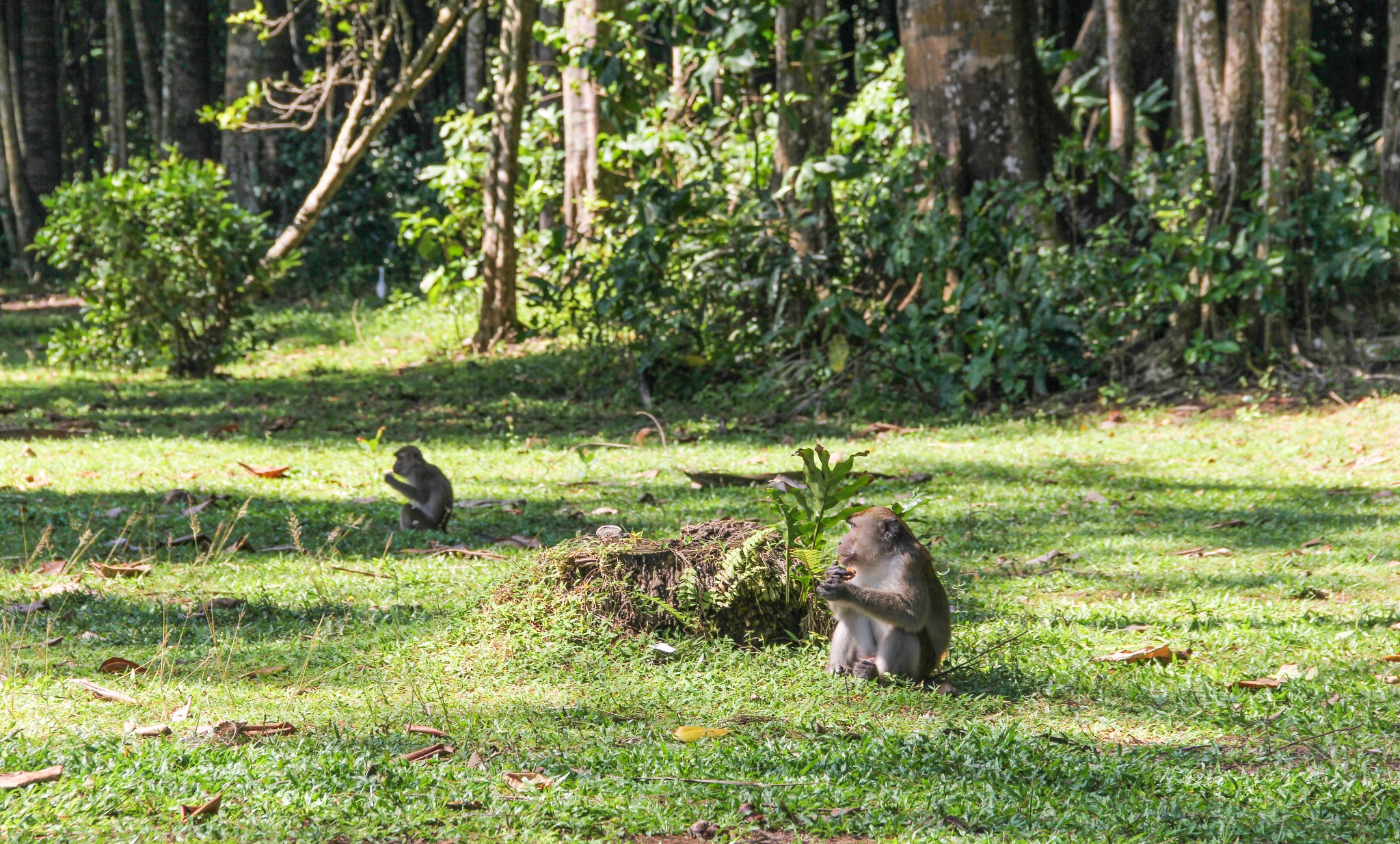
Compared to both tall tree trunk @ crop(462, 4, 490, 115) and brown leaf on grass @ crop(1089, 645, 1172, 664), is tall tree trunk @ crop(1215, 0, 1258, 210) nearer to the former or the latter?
brown leaf on grass @ crop(1089, 645, 1172, 664)

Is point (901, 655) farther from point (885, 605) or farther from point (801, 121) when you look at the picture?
point (801, 121)

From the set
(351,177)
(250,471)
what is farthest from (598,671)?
(351,177)

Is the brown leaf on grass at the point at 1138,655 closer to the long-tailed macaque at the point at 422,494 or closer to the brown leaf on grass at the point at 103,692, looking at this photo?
the brown leaf on grass at the point at 103,692

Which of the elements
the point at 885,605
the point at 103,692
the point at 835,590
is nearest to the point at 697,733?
the point at 835,590

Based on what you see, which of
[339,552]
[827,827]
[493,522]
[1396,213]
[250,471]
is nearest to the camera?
[827,827]

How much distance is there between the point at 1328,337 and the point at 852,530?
7.26 m

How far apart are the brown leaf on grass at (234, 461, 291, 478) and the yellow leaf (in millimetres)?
4862

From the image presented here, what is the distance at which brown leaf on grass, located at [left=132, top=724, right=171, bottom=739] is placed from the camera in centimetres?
351

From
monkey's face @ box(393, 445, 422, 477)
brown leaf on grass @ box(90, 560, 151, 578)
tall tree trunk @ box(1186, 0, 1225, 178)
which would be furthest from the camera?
tall tree trunk @ box(1186, 0, 1225, 178)

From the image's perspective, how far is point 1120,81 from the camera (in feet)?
44.5

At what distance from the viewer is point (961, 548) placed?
6.30m

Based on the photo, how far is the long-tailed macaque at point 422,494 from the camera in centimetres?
647

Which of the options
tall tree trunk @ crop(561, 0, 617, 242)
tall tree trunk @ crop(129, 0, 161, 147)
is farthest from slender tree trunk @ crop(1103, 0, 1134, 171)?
tall tree trunk @ crop(129, 0, 161, 147)

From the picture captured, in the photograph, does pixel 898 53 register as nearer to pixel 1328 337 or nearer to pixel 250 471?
pixel 1328 337
